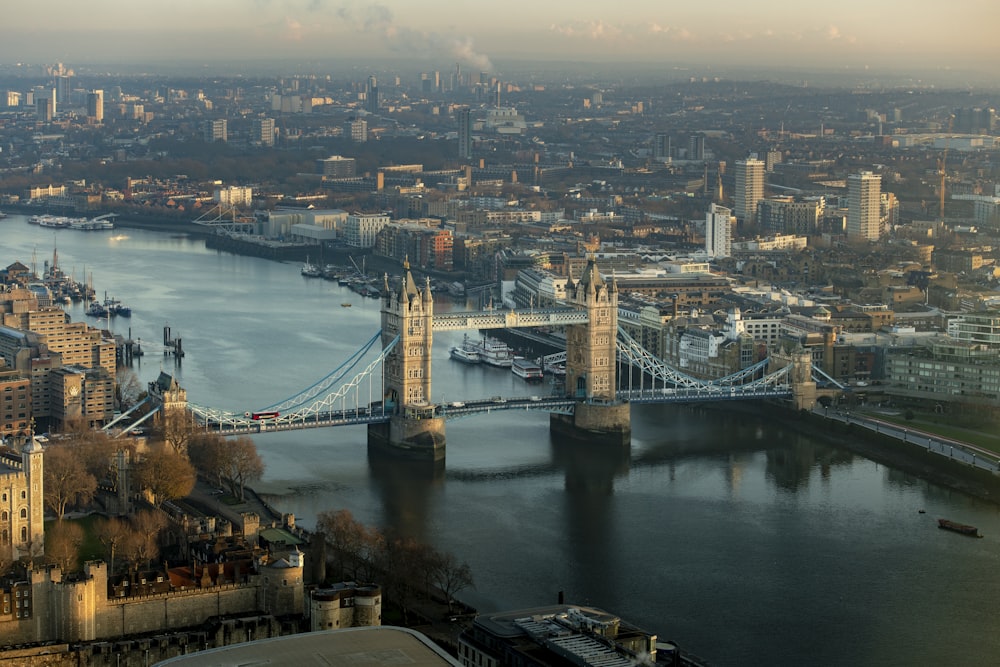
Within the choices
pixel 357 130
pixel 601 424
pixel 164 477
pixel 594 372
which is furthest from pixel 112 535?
pixel 357 130

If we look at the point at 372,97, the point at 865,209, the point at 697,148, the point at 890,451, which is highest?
the point at 372,97

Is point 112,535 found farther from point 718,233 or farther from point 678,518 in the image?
point 718,233

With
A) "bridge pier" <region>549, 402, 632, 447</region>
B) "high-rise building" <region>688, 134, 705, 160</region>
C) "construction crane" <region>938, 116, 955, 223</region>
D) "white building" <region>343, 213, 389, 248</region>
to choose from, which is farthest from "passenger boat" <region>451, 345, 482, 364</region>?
"high-rise building" <region>688, 134, 705, 160</region>

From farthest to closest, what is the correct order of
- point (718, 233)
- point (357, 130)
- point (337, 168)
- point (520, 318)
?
point (357, 130) < point (337, 168) < point (718, 233) < point (520, 318)

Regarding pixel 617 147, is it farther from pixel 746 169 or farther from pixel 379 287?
pixel 379 287

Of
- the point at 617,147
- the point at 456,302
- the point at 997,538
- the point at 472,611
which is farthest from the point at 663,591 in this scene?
the point at 617,147

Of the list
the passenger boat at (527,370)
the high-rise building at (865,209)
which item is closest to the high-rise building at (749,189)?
the high-rise building at (865,209)
